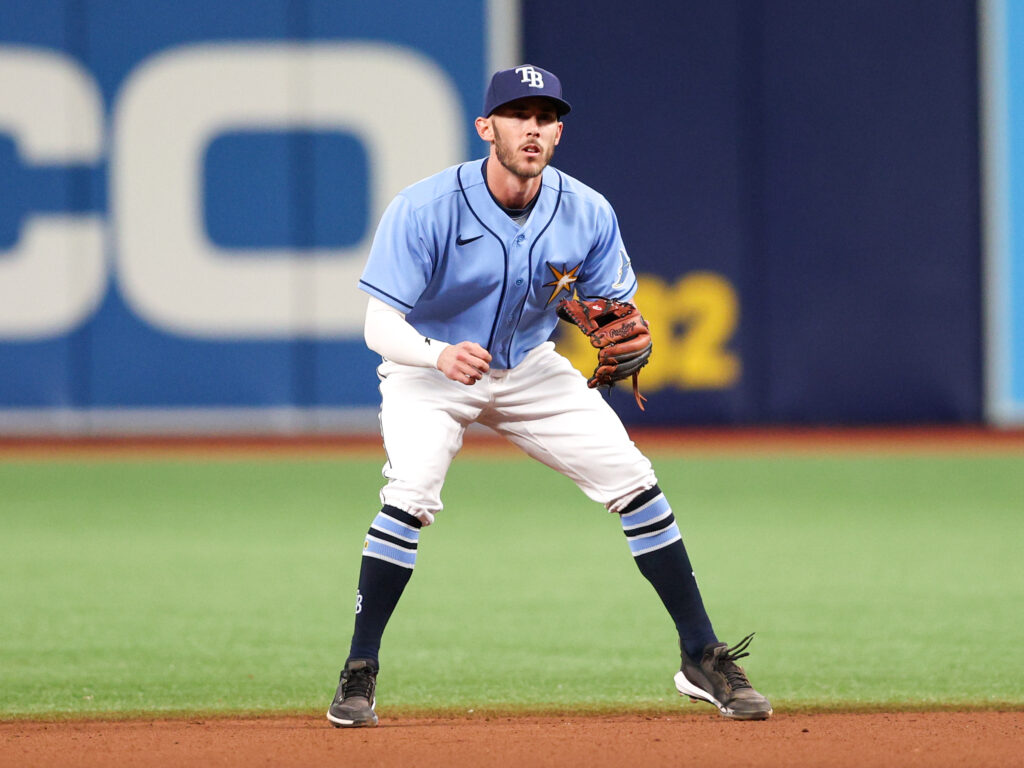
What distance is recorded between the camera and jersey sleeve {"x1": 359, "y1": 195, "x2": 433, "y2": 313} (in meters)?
4.38

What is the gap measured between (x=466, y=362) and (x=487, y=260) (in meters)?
0.41

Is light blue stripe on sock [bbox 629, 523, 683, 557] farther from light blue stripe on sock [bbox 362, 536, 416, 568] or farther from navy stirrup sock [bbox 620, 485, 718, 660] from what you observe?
light blue stripe on sock [bbox 362, 536, 416, 568]

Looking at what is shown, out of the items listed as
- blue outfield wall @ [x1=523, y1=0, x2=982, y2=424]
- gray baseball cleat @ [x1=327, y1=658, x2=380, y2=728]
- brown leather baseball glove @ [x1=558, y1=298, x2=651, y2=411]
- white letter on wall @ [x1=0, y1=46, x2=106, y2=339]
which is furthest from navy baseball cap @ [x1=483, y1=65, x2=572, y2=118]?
white letter on wall @ [x1=0, y1=46, x2=106, y2=339]

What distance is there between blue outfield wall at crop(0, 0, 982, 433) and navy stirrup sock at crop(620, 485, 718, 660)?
8.50 meters

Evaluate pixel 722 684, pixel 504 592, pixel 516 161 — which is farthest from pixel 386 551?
pixel 504 592

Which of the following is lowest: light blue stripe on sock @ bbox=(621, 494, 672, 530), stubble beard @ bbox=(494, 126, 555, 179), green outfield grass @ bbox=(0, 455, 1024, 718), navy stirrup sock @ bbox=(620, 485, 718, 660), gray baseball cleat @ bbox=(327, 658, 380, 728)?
green outfield grass @ bbox=(0, 455, 1024, 718)

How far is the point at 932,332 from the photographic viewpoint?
13.2 metres

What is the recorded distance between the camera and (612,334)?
4523 mm

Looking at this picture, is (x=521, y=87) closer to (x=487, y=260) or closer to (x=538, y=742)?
(x=487, y=260)

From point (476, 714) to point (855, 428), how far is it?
9.26m

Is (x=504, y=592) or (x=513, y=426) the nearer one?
(x=513, y=426)

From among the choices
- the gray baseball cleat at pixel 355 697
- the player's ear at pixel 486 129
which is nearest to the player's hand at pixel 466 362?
the player's ear at pixel 486 129

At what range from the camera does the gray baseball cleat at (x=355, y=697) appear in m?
4.30

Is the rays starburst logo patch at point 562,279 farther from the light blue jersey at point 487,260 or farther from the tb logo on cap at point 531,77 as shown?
the tb logo on cap at point 531,77
